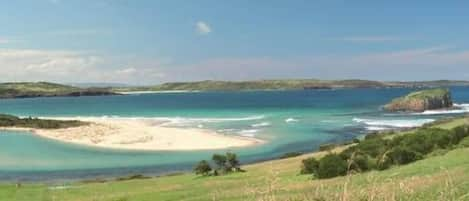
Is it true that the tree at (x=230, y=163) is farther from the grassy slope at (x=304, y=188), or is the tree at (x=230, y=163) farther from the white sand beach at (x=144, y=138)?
the white sand beach at (x=144, y=138)

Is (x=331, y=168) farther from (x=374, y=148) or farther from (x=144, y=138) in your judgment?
(x=144, y=138)

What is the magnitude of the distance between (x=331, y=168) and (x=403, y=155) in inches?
144

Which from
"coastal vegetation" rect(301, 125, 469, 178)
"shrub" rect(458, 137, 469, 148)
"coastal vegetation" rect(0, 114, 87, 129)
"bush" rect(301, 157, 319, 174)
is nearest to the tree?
"coastal vegetation" rect(301, 125, 469, 178)

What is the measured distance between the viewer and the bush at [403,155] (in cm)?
2700

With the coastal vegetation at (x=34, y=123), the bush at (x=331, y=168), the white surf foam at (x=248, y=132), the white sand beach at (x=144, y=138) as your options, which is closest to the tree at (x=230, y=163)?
the bush at (x=331, y=168)

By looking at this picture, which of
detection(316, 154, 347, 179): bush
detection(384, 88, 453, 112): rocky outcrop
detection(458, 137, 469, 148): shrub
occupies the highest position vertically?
detection(458, 137, 469, 148): shrub

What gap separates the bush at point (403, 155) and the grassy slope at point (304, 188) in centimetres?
121

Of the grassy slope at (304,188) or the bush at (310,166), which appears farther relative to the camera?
the bush at (310,166)

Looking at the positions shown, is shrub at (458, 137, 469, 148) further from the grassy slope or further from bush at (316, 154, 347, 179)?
bush at (316, 154, 347, 179)

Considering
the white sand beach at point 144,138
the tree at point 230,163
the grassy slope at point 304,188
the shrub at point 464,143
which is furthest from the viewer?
the white sand beach at point 144,138

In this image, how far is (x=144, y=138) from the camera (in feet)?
255

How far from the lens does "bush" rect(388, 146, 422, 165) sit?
88.6ft

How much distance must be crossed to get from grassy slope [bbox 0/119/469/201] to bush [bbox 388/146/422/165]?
3.98 ft

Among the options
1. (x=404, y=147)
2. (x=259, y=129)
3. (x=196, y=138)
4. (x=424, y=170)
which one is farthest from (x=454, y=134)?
(x=259, y=129)
